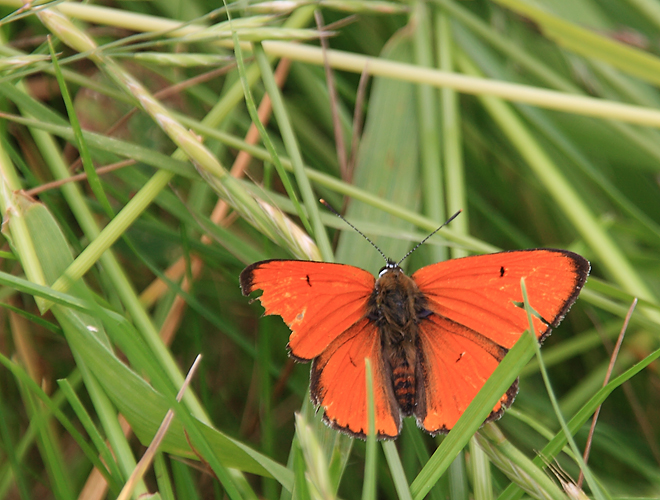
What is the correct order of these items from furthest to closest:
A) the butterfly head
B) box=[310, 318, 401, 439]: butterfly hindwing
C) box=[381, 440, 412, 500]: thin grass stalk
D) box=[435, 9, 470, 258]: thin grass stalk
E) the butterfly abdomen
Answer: box=[435, 9, 470, 258]: thin grass stalk
the butterfly head
the butterfly abdomen
box=[310, 318, 401, 439]: butterfly hindwing
box=[381, 440, 412, 500]: thin grass stalk

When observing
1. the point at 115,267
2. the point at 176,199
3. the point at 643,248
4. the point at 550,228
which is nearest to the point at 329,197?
the point at 176,199

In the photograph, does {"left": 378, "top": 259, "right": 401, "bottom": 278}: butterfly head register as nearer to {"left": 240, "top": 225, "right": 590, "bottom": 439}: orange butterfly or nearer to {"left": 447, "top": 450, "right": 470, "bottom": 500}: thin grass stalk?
{"left": 240, "top": 225, "right": 590, "bottom": 439}: orange butterfly

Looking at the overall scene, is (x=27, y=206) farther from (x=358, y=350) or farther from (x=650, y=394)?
(x=650, y=394)

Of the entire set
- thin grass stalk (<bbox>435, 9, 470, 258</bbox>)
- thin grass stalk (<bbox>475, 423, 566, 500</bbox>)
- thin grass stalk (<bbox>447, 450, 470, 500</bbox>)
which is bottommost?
thin grass stalk (<bbox>447, 450, 470, 500</bbox>)

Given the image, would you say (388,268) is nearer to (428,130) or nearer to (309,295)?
(309,295)

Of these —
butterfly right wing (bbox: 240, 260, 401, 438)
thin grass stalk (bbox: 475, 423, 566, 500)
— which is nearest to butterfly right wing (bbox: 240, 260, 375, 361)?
butterfly right wing (bbox: 240, 260, 401, 438)

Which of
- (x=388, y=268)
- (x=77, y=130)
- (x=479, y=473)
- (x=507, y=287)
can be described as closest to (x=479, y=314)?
(x=507, y=287)

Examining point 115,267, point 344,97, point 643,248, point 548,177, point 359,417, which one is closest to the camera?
point 359,417
